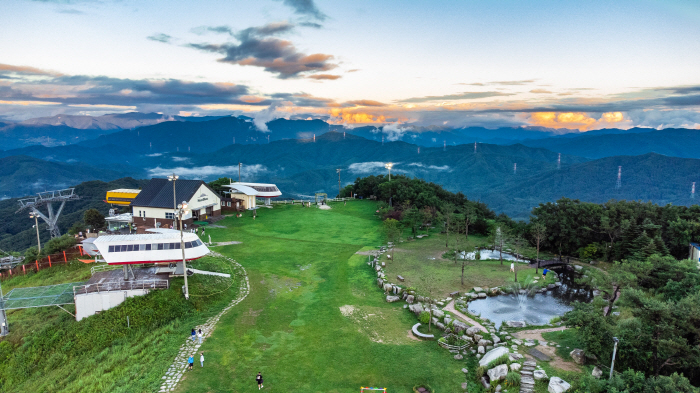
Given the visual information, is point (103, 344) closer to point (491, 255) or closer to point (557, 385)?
point (557, 385)

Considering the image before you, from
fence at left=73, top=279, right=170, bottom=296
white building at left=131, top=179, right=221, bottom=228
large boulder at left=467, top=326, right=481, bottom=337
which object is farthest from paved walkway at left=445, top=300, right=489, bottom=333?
white building at left=131, top=179, right=221, bottom=228

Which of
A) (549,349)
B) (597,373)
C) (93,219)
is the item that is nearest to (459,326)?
(549,349)

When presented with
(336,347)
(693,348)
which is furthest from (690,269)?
(336,347)

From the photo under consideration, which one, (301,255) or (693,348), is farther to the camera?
(301,255)

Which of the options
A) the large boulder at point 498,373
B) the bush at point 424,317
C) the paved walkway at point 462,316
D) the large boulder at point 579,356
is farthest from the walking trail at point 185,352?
the large boulder at point 579,356

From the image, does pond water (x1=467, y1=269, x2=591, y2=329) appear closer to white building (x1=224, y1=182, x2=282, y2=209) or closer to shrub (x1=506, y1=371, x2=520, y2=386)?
shrub (x1=506, y1=371, x2=520, y2=386)

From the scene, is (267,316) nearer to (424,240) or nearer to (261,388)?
(261,388)
